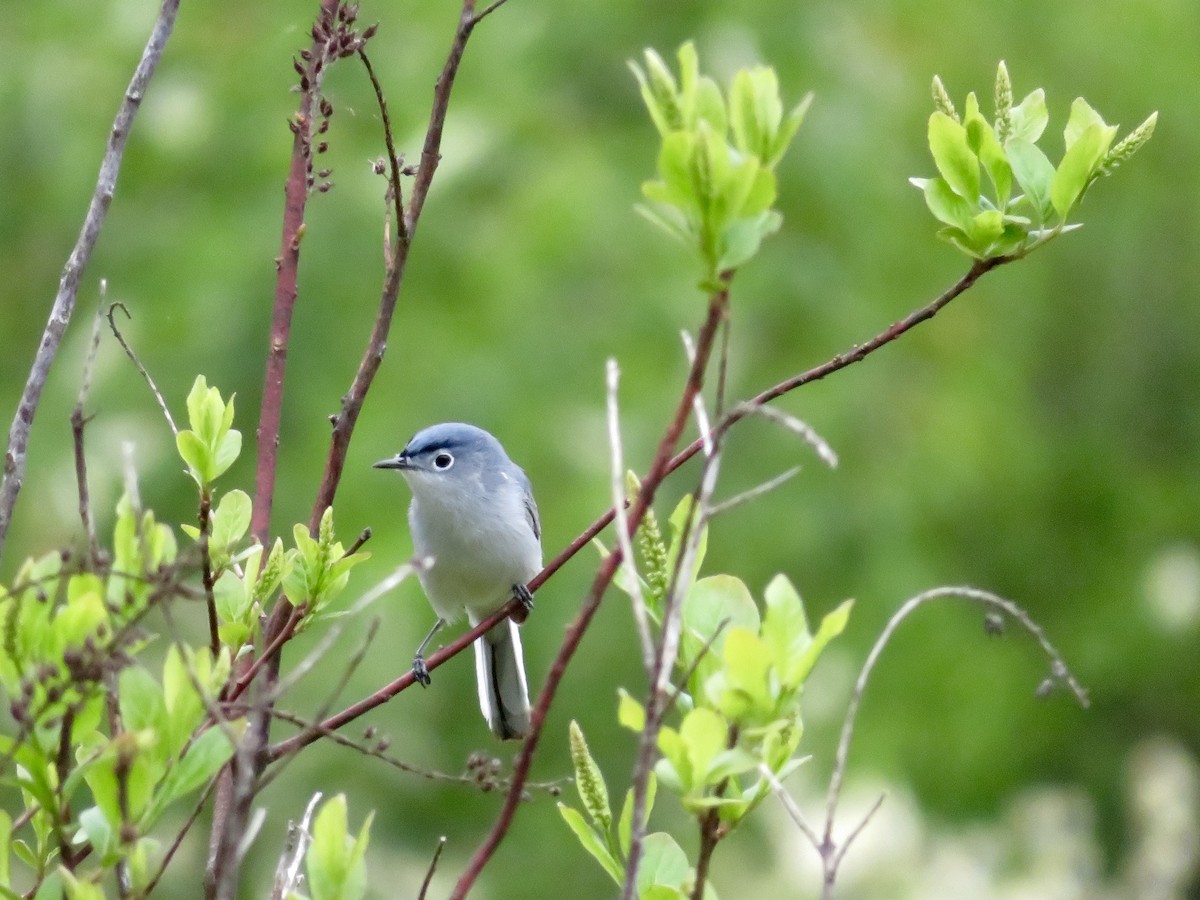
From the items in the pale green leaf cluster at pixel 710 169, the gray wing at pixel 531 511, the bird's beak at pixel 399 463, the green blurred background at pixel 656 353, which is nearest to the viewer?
the pale green leaf cluster at pixel 710 169

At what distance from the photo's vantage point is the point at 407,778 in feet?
22.3

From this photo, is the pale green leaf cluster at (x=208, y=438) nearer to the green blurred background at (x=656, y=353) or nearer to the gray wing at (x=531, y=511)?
the gray wing at (x=531, y=511)

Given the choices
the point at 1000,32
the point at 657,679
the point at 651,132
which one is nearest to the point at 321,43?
the point at 657,679

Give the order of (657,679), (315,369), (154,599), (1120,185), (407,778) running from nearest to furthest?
1. (657,679)
2. (154,599)
3. (315,369)
4. (407,778)
5. (1120,185)

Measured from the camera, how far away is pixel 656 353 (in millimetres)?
→ 6582

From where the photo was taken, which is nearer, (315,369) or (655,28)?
(315,369)

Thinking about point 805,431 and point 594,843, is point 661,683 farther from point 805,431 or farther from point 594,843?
point 594,843

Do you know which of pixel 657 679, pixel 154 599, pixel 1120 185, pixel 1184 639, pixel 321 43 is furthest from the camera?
pixel 1120 185

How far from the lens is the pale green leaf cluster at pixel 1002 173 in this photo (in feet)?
6.33

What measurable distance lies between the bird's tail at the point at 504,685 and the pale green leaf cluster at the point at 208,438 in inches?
76.2

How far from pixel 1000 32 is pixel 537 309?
9.89 feet

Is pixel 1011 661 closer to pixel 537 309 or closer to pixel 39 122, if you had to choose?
pixel 537 309

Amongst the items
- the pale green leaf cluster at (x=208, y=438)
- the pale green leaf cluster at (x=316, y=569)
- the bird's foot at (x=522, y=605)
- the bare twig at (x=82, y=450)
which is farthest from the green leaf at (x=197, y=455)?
the bird's foot at (x=522, y=605)

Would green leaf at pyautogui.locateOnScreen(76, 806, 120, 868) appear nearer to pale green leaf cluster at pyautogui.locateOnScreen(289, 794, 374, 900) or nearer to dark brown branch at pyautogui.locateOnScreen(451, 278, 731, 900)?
pale green leaf cluster at pyautogui.locateOnScreen(289, 794, 374, 900)
